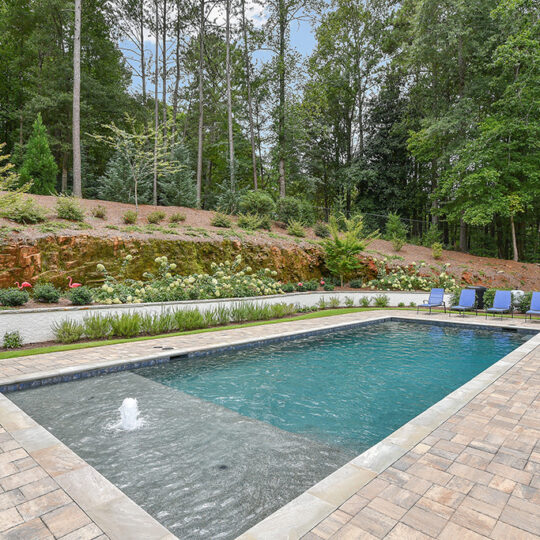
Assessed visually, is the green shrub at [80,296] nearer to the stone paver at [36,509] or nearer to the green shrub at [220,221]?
the stone paver at [36,509]

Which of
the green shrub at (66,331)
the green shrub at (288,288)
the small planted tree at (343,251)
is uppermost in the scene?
the small planted tree at (343,251)

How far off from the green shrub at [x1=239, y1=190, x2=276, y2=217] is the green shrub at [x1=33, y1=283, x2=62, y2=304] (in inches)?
394

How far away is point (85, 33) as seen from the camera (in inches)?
856

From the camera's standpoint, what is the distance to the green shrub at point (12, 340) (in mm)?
6078

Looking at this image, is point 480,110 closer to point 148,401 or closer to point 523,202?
point 523,202

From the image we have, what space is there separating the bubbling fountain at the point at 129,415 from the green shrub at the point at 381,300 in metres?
10.6

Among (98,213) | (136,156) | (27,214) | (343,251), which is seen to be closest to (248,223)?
(343,251)

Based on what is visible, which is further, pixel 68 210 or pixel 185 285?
pixel 68 210

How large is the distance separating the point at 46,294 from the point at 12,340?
1.19 m

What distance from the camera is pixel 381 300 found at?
13.2m

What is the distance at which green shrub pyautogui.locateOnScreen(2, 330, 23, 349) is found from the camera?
608 cm

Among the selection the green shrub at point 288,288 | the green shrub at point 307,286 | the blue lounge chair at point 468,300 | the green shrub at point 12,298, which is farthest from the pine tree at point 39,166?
the blue lounge chair at point 468,300

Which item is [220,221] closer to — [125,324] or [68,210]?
[68,210]

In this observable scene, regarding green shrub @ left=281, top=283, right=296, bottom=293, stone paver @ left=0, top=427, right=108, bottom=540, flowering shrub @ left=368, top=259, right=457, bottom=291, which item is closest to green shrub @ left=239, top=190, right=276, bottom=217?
green shrub @ left=281, top=283, right=296, bottom=293
